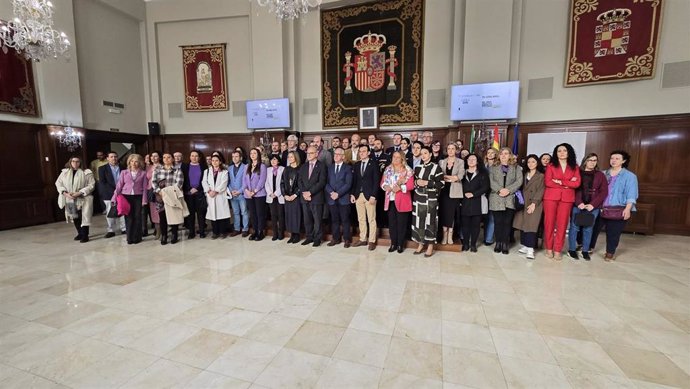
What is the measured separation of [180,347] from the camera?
6.88 ft

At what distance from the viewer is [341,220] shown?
472 cm

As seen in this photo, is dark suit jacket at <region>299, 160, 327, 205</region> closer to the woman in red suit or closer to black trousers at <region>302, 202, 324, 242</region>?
black trousers at <region>302, 202, 324, 242</region>

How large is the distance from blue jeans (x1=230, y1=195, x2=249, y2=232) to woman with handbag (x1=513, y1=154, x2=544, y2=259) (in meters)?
4.46

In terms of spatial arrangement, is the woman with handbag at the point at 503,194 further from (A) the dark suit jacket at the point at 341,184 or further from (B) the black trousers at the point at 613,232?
(A) the dark suit jacket at the point at 341,184

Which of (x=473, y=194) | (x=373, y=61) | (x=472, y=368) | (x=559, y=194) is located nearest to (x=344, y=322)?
(x=472, y=368)

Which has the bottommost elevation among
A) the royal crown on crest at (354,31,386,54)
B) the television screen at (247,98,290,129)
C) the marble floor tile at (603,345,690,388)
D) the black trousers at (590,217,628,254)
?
the marble floor tile at (603,345,690,388)

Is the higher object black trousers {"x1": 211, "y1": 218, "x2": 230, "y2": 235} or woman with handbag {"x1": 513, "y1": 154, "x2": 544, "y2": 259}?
woman with handbag {"x1": 513, "y1": 154, "x2": 544, "y2": 259}

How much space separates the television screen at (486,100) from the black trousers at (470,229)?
3.16 m

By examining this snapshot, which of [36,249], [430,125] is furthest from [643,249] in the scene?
[36,249]

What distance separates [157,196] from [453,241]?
495 centimetres

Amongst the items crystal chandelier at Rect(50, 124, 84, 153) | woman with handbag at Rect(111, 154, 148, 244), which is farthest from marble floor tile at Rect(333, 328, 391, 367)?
crystal chandelier at Rect(50, 124, 84, 153)

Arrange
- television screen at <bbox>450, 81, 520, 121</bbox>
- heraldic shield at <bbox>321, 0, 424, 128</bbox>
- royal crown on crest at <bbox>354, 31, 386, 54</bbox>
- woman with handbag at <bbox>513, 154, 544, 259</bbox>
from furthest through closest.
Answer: royal crown on crest at <bbox>354, 31, 386, 54</bbox> < heraldic shield at <bbox>321, 0, 424, 128</bbox> < television screen at <bbox>450, 81, 520, 121</bbox> < woman with handbag at <bbox>513, 154, 544, 259</bbox>

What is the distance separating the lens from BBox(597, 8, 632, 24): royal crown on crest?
5.77m

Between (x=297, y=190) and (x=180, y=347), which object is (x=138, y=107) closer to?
(x=297, y=190)
